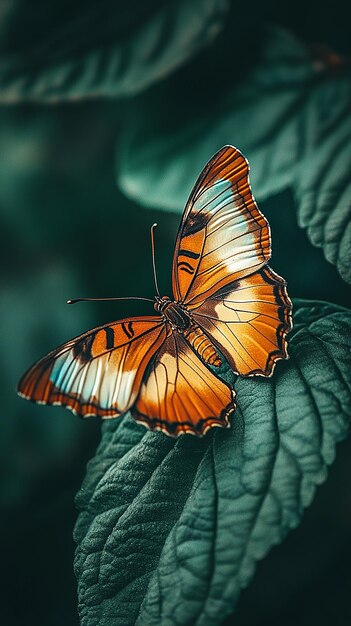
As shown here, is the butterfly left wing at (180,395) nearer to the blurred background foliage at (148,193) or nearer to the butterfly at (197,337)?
the butterfly at (197,337)

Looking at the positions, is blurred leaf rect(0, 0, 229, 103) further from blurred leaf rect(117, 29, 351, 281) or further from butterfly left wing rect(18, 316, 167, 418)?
butterfly left wing rect(18, 316, 167, 418)

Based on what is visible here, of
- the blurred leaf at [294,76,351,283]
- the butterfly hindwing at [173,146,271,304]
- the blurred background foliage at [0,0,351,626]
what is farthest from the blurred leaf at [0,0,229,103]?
the butterfly hindwing at [173,146,271,304]

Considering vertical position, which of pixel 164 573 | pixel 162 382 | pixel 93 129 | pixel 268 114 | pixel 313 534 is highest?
pixel 93 129

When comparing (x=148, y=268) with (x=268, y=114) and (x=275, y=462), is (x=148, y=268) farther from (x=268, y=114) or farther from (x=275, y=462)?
(x=275, y=462)

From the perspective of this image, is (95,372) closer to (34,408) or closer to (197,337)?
(197,337)

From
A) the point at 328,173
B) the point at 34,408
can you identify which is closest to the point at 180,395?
the point at 328,173

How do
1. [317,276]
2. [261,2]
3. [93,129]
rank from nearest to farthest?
[317,276] → [261,2] → [93,129]

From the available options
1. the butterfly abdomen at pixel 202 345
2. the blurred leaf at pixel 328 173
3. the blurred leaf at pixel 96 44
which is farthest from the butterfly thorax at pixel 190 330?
the blurred leaf at pixel 96 44

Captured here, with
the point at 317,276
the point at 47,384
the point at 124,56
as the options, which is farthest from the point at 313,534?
the point at 124,56
